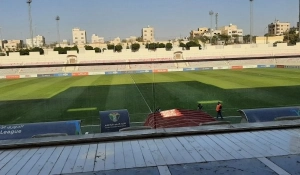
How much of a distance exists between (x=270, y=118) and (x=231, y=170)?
3.35m

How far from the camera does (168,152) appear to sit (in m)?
3.70

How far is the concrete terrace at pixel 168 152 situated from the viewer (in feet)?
10.6

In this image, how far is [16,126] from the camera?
257 inches

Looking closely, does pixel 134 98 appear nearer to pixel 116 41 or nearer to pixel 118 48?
pixel 118 48

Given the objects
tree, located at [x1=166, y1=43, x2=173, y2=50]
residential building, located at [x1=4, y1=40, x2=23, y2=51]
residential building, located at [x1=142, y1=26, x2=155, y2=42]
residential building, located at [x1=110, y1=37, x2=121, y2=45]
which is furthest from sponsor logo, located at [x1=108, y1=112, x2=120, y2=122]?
residential building, located at [x1=4, y1=40, x2=23, y2=51]

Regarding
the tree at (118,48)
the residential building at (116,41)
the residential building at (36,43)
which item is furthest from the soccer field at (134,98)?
the residential building at (116,41)

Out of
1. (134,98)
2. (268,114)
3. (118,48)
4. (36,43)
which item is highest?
(36,43)

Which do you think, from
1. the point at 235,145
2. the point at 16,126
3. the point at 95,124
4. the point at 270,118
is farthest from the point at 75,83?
the point at 235,145

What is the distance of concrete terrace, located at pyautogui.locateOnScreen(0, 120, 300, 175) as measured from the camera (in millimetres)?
3242

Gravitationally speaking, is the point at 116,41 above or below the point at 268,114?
above

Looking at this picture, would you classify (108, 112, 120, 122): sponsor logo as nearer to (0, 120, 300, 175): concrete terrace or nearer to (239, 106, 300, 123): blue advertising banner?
(239, 106, 300, 123): blue advertising banner

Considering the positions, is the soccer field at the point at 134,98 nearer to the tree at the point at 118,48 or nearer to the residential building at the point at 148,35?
the residential building at the point at 148,35

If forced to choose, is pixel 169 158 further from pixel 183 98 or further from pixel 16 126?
pixel 183 98

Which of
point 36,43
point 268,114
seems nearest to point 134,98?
point 268,114
